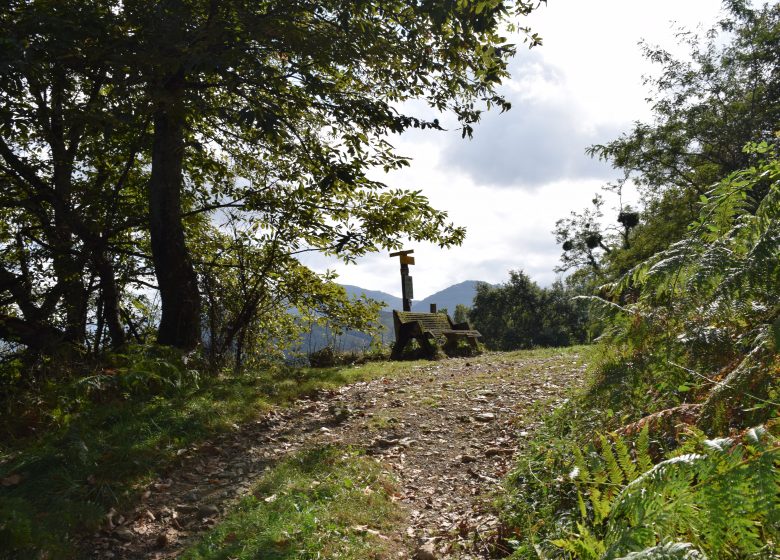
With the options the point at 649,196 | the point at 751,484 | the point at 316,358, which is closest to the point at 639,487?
the point at 751,484

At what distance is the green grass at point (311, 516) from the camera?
3.78m

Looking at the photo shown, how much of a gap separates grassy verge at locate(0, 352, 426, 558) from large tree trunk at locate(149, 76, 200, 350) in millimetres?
1216

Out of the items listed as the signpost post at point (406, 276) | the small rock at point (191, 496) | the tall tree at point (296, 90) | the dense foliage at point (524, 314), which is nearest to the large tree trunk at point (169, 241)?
the tall tree at point (296, 90)

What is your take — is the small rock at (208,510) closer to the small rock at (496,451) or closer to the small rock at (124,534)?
the small rock at (124,534)

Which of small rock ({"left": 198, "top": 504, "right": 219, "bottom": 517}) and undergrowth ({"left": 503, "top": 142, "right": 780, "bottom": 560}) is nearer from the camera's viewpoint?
undergrowth ({"left": 503, "top": 142, "right": 780, "bottom": 560})

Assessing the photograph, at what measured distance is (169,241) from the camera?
841 cm

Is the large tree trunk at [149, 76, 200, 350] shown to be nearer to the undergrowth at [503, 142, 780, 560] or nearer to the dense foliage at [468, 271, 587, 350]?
the undergrowth at [503, 142, 780, 560]

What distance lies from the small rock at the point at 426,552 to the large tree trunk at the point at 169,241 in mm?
5793

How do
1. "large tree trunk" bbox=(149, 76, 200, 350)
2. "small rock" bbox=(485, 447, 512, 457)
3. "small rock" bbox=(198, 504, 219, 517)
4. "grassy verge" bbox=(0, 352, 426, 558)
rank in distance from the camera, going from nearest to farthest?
"grassy verge" bbox=(0, 352, 426, 558), "small rock" bbox=(198, 504, 219, 517), "small rock" bbox=(485, 447, 512, 457), "large tree trunk" bbox=(149, 76, 200, 350)

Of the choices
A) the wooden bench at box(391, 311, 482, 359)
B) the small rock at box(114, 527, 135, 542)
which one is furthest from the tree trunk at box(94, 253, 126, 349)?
the wooden bench at box(391, 311, 482, 359)

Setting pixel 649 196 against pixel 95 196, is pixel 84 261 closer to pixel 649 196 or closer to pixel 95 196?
pixel 95 196

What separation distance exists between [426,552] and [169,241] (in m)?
6.60

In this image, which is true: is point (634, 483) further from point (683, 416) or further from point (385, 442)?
point (385, 442)

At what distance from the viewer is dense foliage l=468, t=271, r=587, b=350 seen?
60969 millimetres
